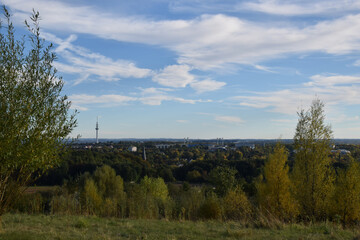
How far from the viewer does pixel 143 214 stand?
55.1 feet

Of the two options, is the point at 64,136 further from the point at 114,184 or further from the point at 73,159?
the point at 73,159

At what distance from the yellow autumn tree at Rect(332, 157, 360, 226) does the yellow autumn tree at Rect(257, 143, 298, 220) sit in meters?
4.03

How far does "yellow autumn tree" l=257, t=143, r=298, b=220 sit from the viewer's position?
76.3 feet

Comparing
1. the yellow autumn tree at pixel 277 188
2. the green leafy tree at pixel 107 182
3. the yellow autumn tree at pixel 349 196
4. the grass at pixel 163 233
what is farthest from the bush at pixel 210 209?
the green leafy tree at pixel 107 182

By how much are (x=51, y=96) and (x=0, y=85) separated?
1431 millimetres

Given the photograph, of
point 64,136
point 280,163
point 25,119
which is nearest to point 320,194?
point 280,163

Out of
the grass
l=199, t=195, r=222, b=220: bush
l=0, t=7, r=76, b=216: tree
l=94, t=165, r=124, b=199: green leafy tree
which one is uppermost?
l=0, t=7, r=76, b=216: tree

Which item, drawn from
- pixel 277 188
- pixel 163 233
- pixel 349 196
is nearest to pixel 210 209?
pixel 277 188

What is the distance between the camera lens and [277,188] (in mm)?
24297

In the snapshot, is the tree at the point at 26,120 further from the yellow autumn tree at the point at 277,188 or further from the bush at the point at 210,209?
the yellow autumn tree at the point at 277,188

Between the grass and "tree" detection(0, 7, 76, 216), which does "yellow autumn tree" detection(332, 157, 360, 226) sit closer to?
the grass

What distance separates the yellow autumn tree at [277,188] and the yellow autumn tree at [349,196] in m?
4.03

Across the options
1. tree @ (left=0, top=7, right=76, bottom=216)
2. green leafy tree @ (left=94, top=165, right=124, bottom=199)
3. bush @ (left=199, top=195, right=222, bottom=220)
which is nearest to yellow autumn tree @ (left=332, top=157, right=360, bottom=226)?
bush @ (left=199, top=195, right=222, bottom=220)

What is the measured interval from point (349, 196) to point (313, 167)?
4764 millimetres
